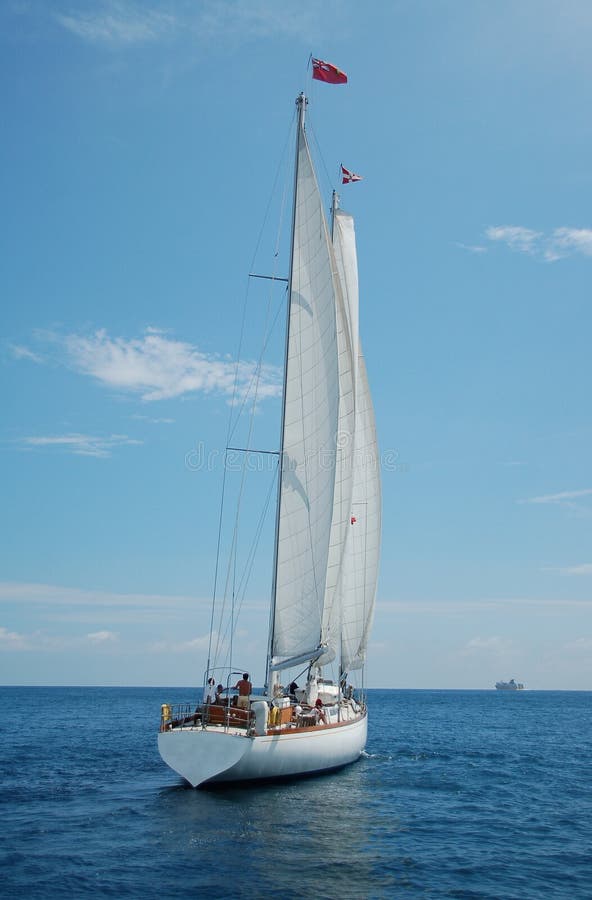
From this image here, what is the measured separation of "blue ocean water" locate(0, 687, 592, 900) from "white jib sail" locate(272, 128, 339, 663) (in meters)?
5.62

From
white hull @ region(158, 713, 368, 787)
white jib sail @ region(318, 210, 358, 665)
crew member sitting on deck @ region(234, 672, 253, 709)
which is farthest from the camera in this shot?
white jib sail @ region(318, 210, 358, 665)

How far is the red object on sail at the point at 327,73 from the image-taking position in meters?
28.0

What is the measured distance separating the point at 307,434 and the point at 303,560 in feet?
14.2

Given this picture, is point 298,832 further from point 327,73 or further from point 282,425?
point 327,73

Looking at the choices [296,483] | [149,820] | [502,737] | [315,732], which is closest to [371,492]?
[296,483]

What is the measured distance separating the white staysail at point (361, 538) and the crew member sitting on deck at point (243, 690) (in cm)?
1133

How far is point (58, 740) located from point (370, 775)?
21.2 m

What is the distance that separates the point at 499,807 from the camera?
2350cm

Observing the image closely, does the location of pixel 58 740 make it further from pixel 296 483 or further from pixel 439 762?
pixel 296 483

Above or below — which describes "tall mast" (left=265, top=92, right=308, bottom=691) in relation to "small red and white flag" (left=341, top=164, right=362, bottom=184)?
below

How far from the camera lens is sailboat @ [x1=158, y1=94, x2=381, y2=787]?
21.6 m

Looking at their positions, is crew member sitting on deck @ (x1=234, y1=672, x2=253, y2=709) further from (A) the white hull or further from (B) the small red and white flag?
(B) the small red and white flag

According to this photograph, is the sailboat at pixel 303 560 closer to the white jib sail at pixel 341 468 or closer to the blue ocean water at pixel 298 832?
the white jib sail at pixel 341 468

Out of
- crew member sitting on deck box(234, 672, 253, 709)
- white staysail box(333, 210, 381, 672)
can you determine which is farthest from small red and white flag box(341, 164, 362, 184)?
crew member sitting on deck box(234, 672, 253, 709)
